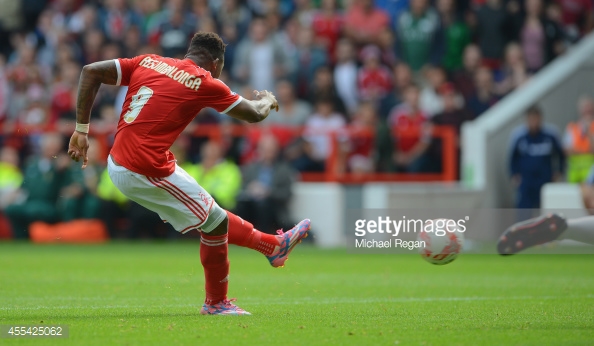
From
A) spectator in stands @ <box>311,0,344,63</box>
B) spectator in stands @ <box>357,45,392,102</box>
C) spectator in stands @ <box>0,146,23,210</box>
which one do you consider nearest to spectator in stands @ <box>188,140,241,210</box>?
spectator in stands @ <box>357,45,392,102</box>

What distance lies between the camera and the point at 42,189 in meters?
18.1

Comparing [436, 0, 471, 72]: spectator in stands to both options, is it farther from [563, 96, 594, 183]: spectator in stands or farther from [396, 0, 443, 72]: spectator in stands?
[563, 96, 594, 183]: spectator in stands

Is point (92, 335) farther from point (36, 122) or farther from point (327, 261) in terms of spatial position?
point (36, 122)


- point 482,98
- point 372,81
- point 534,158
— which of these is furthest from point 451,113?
point 534,158

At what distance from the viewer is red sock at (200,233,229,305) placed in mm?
8258

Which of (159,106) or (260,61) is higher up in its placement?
(260,61)

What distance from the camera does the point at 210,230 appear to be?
8.23m

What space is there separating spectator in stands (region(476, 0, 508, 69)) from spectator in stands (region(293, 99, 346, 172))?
3290 mm

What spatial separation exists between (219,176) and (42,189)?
3.20 meters

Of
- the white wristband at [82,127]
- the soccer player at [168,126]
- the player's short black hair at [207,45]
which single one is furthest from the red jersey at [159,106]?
the white wristband at [82,127]

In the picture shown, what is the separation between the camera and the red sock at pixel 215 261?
8.26m

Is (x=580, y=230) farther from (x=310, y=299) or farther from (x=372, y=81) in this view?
(x=372, y=81)

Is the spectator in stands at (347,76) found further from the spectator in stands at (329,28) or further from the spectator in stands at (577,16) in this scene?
the spectator in stands at (577,16)

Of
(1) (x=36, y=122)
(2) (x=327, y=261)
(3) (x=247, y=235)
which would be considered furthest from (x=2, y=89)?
(3) (x=247, y=235)
